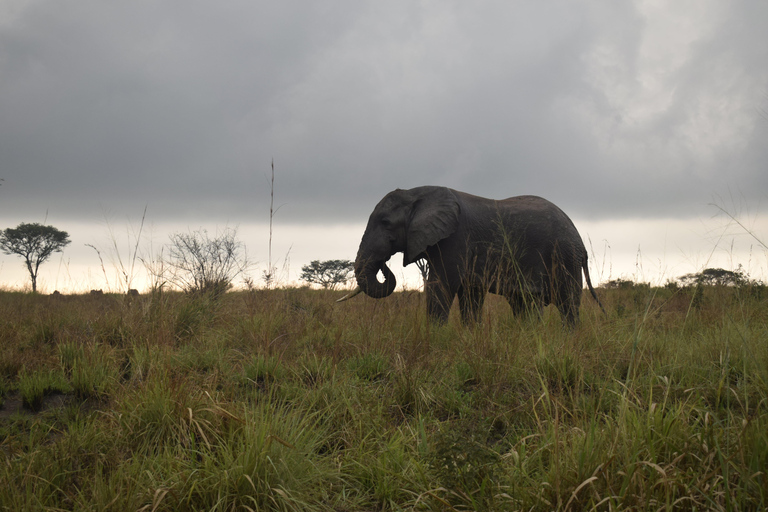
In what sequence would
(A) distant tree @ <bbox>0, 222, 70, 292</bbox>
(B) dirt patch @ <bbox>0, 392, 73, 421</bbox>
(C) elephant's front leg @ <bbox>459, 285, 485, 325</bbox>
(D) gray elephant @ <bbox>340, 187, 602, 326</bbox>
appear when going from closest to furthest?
(B) dirt patch @ <bbox>0, 392, 73, 421</bbox> → (C) elephant's front leg @ <bbox>459, 285, 485, 325</bbox> → (D) gray elephant @ <bbox>340, 187, 602, 326</bbox> → (A) distant tree @ <bbox>0, 222, 70, 292</bbox>

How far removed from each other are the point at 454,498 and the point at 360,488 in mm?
555

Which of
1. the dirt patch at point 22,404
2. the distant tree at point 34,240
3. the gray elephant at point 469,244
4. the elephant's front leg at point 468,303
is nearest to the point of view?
the dirt patch at point 22,404

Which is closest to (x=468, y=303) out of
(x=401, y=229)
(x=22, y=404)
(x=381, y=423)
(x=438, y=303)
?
(x=438, y=303)

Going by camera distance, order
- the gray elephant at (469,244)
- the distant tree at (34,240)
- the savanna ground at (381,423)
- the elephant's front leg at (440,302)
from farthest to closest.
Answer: the distant tree at (34,240) → the gray elephant at (469,244) → the elephant's front leg at (440,302) → the savanna ground at (381,423)

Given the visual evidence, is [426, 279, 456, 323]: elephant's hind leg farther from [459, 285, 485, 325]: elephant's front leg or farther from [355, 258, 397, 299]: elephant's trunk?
[355, 258, 397, 299]: elephant's trunk

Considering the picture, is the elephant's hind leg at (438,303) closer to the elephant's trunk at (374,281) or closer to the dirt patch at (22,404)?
the elephant's trunk at (374,281)

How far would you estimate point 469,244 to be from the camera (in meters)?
6.97

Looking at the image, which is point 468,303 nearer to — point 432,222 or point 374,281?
point 432,222

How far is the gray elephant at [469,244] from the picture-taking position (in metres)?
6.75

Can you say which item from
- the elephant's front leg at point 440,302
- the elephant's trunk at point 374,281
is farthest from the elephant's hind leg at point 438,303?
the elephant's trunk at point 374,281

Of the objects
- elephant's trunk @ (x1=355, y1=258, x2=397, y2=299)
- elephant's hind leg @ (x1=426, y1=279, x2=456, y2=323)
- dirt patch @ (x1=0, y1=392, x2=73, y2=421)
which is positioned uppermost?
elephant's trunk @ (x1=355, y1=258, x2=397, y2=299)

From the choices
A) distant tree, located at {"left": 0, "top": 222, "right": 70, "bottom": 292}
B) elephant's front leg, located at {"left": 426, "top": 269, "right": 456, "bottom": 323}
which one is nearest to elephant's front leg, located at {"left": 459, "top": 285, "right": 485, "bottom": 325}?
elephant's front leg, located at {"left": 426, "top": 269, "right": 456, "bottom": 323}

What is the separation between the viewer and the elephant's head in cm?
683

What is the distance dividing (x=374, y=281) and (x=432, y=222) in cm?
119
